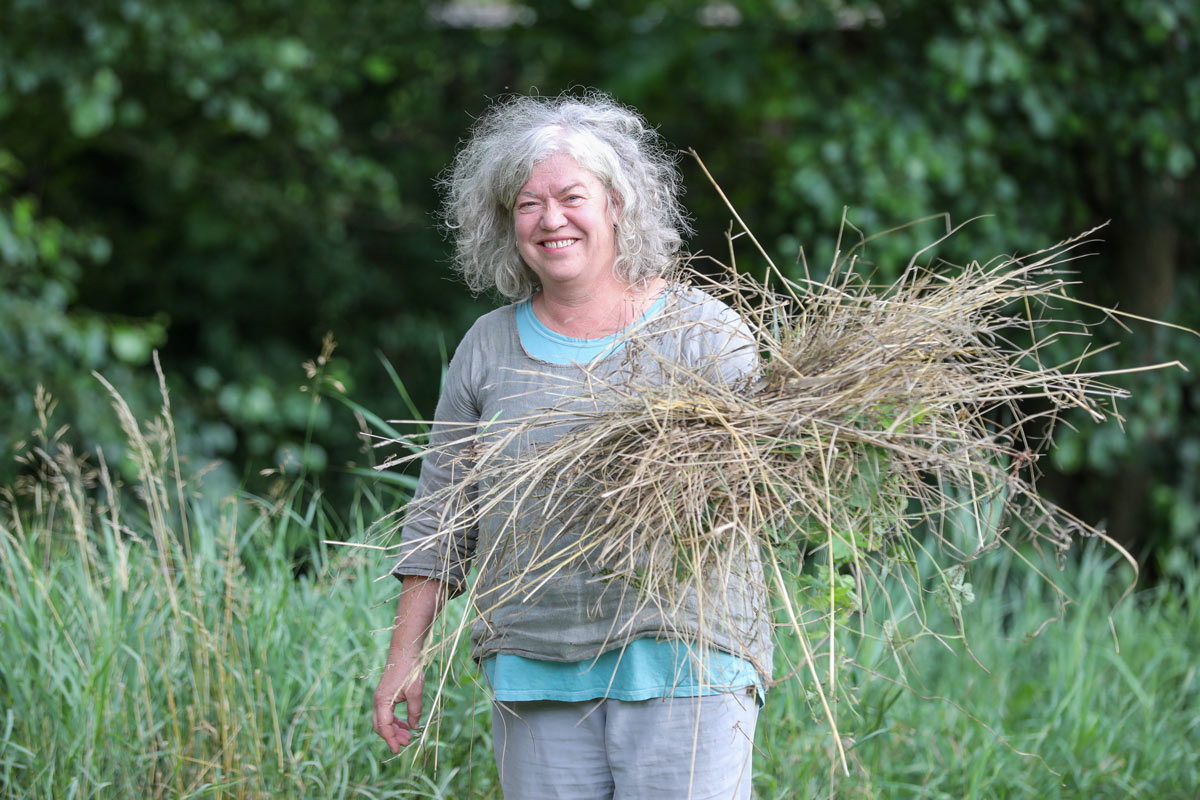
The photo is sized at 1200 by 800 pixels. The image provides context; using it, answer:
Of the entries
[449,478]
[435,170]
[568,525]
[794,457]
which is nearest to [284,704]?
Result: [449,478]

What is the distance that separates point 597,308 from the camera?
78.5 inches

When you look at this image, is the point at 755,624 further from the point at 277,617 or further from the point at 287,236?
the point at 287,236

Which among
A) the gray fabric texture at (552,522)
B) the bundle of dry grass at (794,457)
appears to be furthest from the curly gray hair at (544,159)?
the bundle of dry grass at (794,457)

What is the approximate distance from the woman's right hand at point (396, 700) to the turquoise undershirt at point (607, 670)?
19 cm

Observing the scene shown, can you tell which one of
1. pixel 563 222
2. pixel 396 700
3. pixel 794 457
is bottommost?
pixel 396 700

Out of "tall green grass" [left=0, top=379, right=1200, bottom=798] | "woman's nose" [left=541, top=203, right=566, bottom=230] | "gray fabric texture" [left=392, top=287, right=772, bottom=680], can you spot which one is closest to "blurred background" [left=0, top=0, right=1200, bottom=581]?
"tall green grass" [left=0, top=379, right=1200, bottom=798]

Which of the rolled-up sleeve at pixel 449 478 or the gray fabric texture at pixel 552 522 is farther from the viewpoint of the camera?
the rolled-up sleeve at pixel 449 478

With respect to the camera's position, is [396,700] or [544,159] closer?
[544,159]

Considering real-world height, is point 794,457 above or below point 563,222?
below

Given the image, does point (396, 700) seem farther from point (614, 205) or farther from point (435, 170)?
point (435, 170)

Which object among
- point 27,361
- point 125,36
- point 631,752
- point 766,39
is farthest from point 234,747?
point 766,39

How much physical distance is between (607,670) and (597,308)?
1.98ft

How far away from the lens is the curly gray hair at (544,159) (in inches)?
78.1

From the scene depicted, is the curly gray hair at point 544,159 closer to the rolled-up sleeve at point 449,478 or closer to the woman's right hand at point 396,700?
the rolled-up sleeve at point 449,478
